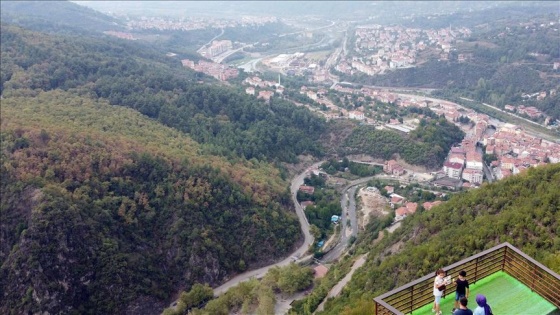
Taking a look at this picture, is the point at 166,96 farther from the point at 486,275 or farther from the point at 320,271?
the point at 486,275

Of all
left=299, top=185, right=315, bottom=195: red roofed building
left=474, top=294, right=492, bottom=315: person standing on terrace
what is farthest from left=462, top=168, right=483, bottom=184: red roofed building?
left=474, top=294, right=492, bottom=315: person standing on terrace

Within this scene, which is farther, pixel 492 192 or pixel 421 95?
pixel 421 95

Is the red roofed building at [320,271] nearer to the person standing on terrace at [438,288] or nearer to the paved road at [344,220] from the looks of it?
the paved road at [344,220]

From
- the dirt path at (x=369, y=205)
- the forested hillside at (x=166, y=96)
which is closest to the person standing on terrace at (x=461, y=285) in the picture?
the dirt path at (x=369, y=205)

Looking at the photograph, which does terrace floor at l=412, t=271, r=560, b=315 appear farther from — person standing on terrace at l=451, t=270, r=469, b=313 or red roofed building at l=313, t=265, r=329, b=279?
red roofed building at l=313, t=265, r=329, b=279

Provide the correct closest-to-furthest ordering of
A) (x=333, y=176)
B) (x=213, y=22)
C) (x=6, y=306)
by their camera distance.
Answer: (x=6, y=306) → (x=333, y=176) → (x=213, y=22)

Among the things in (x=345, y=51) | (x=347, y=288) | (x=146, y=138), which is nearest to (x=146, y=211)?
(x=146, y=138)

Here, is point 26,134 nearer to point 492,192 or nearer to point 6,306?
point 6,306
